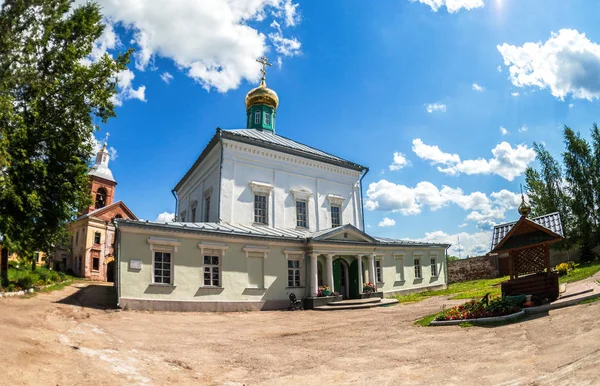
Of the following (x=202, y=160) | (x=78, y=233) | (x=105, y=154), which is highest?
(x=105, y=154)

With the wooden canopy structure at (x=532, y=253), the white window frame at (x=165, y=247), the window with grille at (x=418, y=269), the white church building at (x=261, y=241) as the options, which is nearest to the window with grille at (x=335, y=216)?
the white church building at (x=261, y=241)

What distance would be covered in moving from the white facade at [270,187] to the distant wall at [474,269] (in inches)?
475

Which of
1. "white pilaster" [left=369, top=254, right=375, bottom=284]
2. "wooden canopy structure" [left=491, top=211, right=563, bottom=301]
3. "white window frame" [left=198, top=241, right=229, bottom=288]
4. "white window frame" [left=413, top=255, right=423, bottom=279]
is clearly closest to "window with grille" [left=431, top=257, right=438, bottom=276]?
"white window frame" [left=413, top=255, right=423, bottom=279]

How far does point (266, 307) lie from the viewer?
59.7ft

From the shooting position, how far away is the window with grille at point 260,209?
73.8 feet

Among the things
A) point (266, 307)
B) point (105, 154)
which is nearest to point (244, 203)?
point (266, 307)

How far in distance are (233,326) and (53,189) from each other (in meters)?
11.0

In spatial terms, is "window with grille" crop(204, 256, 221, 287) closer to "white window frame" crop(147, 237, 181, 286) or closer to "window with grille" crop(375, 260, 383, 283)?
"white window frame" crop(147, 237, 181, 286)

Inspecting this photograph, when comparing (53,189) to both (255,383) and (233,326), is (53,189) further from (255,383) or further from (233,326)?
(255,383)

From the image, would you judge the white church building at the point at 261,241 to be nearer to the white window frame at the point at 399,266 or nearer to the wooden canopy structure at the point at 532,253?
the white window frame at the point at 399,266

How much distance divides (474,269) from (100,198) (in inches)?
1597

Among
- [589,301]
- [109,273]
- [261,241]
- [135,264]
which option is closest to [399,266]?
[261,241]

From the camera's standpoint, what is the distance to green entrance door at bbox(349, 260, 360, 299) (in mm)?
21234

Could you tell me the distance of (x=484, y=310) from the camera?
1042 centimetres
